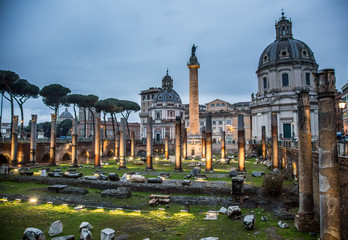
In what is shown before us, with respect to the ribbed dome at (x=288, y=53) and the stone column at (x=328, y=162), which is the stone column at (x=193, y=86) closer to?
the ribbed dome at (x=288, y=53)

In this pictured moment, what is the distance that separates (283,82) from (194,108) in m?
20.1

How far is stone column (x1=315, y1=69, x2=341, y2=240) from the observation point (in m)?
5.43

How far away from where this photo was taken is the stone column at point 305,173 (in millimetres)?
6771

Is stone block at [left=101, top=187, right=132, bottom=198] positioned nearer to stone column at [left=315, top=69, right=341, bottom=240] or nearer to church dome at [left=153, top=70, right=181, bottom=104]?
stone column at [left=315, top=69, right=341, bottom=240]

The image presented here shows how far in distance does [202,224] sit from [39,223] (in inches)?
194

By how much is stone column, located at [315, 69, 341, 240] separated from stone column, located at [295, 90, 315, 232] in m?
1.16

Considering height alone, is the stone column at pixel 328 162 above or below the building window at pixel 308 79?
below

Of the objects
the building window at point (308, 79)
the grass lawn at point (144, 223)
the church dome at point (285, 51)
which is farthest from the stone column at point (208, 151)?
the building window at point (308, 79)

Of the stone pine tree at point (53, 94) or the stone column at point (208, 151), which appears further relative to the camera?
the stone pine tree at point (53, 94)

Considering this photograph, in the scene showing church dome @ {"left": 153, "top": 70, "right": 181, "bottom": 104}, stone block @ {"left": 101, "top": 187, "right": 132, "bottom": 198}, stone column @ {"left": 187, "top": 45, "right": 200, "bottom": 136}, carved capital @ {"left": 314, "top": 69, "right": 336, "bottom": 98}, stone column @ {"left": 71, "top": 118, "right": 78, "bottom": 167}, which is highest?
church dome @ {"left": 153, "top": 70, "right": 181, "bottom": 104}

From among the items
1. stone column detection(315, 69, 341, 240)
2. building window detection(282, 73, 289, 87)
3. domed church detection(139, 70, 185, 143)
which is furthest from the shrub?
domed church detection(139, 70, 185, 143)

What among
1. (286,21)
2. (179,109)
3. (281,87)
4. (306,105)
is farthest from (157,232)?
(179,109)

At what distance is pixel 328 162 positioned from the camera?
5.67 meters

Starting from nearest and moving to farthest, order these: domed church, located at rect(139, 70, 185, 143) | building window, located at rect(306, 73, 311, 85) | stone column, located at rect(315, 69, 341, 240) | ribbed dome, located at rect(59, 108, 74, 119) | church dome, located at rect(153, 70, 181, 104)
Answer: stone column, located at rect(315, 69, 341, 240) < building window, located at rect(306, 73, 311, 85) < domed church, located at rect(139, 70, 185, 143) < church dome, located at rect(153, 70, 181, 104) < ribbed dome, located at rect(59, 108, 74, 119)
